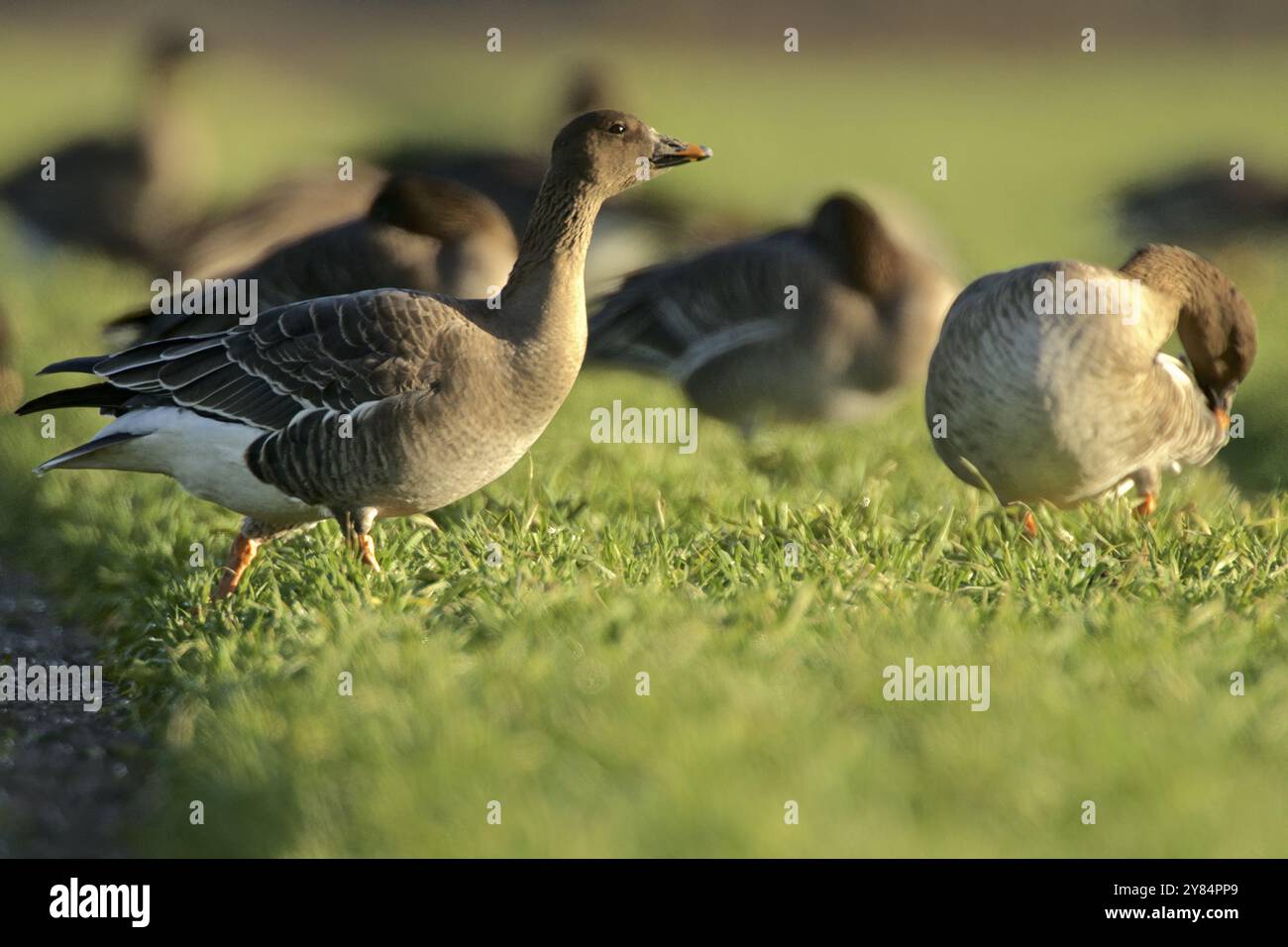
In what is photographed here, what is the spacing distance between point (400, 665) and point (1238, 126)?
30988 mm

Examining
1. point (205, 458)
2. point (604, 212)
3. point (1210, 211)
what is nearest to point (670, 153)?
point (205, 458)

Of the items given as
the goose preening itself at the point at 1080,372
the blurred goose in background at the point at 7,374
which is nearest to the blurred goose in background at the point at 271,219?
the blurred goose in background at the point at 7,374

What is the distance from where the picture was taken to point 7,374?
1079 centimetres

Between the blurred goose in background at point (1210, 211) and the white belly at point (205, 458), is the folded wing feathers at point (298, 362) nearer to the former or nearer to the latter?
the white belly at point (205, 458)

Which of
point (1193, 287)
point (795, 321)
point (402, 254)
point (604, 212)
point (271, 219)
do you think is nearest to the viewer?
point (1193, 287)

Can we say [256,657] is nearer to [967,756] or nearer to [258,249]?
[967,756]

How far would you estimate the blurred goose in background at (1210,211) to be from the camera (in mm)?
16391

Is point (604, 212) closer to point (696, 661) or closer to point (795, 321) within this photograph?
point (795, 321)

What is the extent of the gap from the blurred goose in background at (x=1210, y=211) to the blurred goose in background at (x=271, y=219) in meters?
8.43

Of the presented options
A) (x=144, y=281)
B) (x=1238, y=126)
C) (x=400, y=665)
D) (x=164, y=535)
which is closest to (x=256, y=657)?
(x=400, y=665)

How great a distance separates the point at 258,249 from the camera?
1101cm

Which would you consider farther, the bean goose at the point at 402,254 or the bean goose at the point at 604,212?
the bean goose at the point at 604,212

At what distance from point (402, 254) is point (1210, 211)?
10467 millimetres

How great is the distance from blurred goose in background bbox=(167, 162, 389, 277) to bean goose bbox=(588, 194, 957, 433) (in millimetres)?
2211
